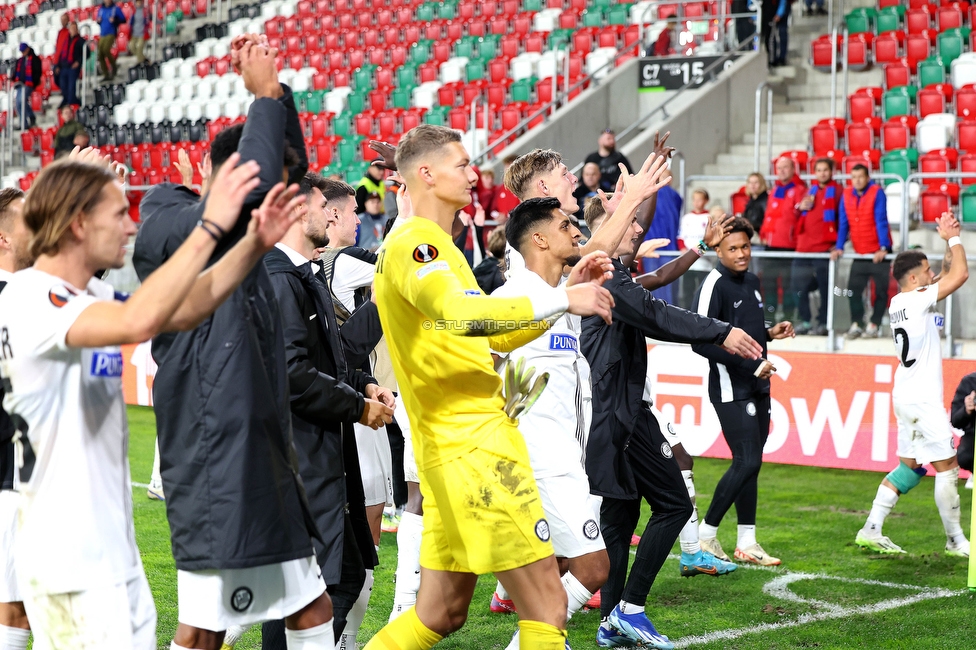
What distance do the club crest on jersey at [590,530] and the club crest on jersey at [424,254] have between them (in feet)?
4.62

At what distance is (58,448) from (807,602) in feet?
15.1

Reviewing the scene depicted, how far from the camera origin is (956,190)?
13.2 m

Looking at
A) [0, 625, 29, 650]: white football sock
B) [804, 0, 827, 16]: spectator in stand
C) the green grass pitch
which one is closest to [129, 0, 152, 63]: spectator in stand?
[804, 0, 827, 16]: spectator in stand

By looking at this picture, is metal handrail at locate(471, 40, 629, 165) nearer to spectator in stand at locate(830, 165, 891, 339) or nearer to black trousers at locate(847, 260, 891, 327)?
spectator in stand at locate(830, 165, 891, 339)

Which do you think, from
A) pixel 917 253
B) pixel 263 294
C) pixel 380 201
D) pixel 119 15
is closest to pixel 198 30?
pixel 119 15

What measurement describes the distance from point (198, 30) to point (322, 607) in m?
25.7

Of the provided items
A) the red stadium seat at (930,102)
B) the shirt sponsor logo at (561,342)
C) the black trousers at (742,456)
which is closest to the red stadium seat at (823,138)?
the red stadium seat at (930,102)

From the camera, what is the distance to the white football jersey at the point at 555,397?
4484 mm

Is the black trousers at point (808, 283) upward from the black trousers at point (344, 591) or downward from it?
upward

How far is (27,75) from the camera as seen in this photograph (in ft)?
83.9

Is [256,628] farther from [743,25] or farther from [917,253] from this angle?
[743,25]

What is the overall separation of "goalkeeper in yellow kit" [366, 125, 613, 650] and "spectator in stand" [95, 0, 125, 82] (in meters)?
24.3

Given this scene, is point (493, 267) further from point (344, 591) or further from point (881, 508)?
point (344, 591)

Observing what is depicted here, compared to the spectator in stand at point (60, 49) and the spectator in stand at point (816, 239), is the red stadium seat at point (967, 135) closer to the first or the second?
the spectator in stand at point (816, 239)
